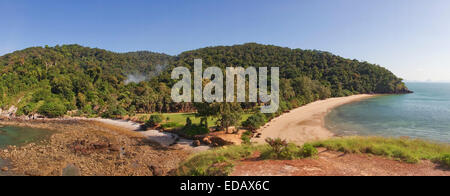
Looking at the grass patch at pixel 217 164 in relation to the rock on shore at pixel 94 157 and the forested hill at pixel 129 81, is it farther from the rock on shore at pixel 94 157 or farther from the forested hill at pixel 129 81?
the forested hill at pixel 129 81

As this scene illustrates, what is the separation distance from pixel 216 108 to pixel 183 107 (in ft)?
100.0

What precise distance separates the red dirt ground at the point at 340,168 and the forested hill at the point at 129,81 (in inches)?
1406

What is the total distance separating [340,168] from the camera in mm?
10281

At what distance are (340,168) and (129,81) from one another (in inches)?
4072

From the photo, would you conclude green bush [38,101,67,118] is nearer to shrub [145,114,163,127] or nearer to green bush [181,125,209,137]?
shrub [145,114,163,127]

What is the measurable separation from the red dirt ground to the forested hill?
3572cm

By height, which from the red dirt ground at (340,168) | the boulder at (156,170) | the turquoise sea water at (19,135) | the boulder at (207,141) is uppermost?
the red dirt ground at (340,168)

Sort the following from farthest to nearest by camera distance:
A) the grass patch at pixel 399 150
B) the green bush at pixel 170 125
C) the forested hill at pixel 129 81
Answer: the forested hill at pixel 129 81
the green bush at pixel 170 125
the grass patch at pixel 399 150

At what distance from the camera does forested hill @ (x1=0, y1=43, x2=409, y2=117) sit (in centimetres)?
5181

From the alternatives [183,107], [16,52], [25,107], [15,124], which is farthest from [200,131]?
[16,52]

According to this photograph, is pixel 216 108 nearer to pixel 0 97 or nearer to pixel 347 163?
pixel 347 163

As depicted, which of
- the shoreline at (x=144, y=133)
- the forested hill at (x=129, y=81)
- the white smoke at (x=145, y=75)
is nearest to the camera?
the shoreline at (x=144, y=133)

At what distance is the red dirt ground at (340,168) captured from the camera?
9594 mm

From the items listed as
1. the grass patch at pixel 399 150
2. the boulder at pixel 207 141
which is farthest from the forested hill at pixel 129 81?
the grass patch at pixel 399 150
